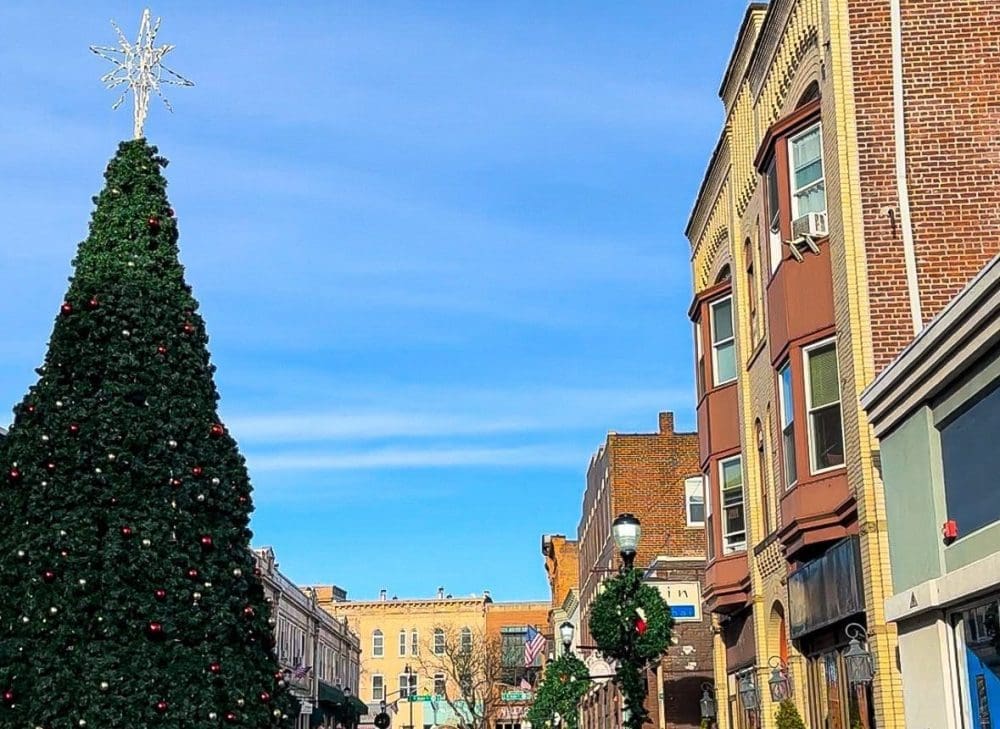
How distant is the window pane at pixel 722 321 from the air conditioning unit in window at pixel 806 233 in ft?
24.4

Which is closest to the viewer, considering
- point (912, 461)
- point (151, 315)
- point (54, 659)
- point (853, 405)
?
point (54, 659)

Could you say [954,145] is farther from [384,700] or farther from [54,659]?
[384,700]

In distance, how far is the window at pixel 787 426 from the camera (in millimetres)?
19859

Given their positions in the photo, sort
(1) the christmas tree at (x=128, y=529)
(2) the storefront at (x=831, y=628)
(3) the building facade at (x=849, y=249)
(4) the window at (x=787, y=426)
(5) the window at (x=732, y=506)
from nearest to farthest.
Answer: (1) the christmas tree at (x=128, y=529) → (3) the building facade at (x=849, y=249) → (2) the storefront at (x=831, y=628) → (4) the window at (x=787, y=426) → (5) the window at (x=732, y=506)

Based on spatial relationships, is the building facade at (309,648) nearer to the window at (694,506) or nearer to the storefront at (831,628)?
the window at (694,506)

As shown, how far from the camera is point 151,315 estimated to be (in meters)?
13.5

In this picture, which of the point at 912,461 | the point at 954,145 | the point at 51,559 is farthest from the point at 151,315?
the point at 954,145

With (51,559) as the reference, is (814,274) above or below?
above

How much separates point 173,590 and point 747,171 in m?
15.1

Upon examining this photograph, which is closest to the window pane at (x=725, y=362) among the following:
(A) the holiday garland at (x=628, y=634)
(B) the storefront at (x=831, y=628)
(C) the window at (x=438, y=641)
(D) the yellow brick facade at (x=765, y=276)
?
(D) the yellow brick facade at (x=765, y=276)

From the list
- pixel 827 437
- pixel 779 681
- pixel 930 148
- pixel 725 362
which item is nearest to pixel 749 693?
pixel 779 681

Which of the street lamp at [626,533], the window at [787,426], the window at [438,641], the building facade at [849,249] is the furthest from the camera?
the window at [438,641]

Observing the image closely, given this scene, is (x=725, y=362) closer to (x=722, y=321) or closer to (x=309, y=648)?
(x=722, y=321)

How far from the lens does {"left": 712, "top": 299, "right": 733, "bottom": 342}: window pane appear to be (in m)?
26.8
